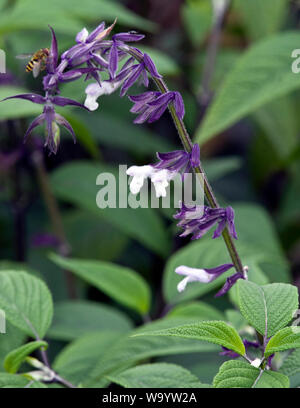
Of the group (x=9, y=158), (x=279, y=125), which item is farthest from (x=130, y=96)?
(x=279, y=125)

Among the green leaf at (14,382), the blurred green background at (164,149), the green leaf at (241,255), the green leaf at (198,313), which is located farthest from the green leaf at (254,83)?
the green leaf at (14,382)

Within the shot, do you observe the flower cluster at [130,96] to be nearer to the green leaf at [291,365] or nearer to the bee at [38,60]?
the bee at [38,60]

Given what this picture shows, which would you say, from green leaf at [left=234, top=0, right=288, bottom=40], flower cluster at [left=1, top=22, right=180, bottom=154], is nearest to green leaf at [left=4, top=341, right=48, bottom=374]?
flower cluster at [left=1, top=22, right=180, bottom=154]

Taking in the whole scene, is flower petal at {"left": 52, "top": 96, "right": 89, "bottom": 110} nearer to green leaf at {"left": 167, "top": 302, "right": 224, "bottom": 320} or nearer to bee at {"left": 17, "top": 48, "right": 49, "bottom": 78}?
bee at {"left": 17, "top": 48, "right": 49, "bottom": 78}

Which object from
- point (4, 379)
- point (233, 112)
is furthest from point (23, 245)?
point (4, 379)

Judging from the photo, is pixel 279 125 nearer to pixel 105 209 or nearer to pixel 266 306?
pixel 105 209

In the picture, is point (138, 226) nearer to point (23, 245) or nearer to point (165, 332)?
point (23, 245)
